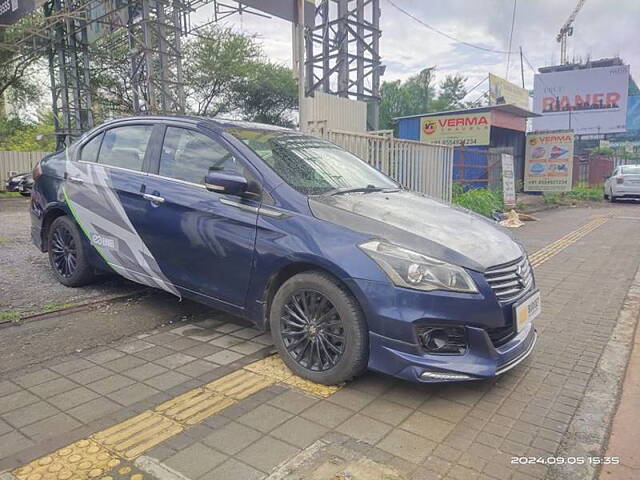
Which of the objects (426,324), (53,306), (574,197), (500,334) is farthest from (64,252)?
(574,197)

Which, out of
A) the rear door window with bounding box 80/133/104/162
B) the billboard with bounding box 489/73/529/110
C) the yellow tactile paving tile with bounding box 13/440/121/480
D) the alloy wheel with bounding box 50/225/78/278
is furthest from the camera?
the billboard with bounding box 489/73/529/110

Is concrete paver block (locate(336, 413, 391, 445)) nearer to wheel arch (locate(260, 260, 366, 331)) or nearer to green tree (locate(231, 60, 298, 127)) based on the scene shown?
wheel arch (locate(260, 260, 366, 331))

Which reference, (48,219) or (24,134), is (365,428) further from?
(24,134)

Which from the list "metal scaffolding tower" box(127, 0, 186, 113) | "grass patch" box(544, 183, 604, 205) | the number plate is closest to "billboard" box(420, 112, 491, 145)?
"grass patch" box(544, 183, 604, 205)

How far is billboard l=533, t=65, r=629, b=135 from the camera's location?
4681cm

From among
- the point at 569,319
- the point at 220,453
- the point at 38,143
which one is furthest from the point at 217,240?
the point at 38,143

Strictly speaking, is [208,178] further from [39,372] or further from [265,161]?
[39,372]

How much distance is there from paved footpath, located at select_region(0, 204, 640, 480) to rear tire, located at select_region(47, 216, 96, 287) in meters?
0.76

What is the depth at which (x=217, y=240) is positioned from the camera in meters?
3.58

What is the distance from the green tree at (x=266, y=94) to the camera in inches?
1157

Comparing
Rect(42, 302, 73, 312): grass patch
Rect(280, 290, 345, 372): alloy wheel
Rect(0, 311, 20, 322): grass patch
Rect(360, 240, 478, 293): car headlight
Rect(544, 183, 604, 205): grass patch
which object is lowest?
Rect(0, 311, 20, 322): grass patch

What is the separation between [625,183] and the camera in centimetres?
1867

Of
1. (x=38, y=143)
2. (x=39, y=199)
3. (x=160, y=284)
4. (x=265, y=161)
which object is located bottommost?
(x=160, y=284)

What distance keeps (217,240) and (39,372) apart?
4.87 ft
